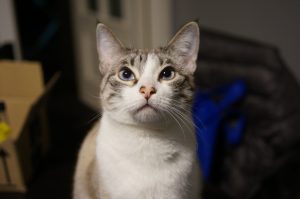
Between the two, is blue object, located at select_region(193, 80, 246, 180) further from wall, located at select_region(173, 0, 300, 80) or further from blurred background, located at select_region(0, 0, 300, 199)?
wall, located at select_region(173, 0, 300, 80)

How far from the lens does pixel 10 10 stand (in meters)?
1.82

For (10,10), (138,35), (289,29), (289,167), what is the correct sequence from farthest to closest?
(138,35) < (289,29) < (10,10) < (289,167)

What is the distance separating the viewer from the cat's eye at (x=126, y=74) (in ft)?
3.12

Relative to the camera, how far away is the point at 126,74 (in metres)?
0.96

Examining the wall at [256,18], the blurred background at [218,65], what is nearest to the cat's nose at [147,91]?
the blurred background at [218,65]

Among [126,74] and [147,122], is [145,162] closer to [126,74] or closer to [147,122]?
[147,122]

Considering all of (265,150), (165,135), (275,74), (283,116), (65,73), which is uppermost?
(165,135)

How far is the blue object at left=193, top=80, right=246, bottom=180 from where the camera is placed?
6.55 ft

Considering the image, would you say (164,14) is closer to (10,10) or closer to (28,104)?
(10,10)

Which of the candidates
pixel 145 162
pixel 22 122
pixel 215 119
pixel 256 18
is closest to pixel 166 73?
pixel 145 162

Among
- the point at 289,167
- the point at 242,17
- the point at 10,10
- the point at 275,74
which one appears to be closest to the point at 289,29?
the point at 242,17

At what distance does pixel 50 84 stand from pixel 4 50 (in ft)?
1.71

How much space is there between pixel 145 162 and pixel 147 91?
0.19 m

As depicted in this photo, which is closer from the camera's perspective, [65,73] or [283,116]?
[283,116]
